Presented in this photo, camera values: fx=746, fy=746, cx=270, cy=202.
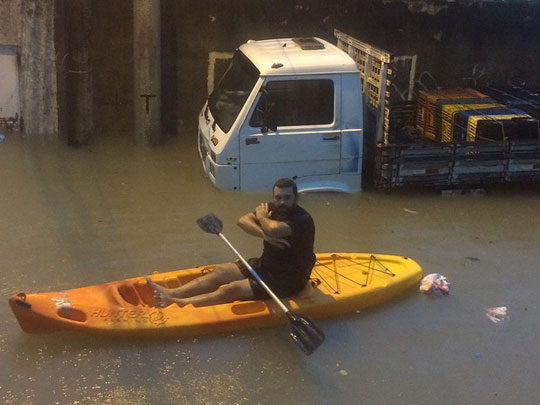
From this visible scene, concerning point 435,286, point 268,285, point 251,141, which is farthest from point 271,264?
point 251,141

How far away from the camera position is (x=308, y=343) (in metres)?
6.36

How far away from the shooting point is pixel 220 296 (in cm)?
693

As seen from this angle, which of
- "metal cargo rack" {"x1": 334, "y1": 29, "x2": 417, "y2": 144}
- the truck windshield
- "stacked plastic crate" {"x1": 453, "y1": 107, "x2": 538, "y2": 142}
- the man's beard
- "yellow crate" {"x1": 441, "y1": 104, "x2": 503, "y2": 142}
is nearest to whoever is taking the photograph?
the man's beard

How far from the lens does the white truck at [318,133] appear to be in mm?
9312

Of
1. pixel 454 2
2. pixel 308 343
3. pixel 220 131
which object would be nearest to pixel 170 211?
pixel 220 131

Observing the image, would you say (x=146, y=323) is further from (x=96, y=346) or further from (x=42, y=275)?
(x=42, y=275)

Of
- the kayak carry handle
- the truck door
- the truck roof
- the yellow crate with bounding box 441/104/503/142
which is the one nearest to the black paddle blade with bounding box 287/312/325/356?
the kayak carry handle

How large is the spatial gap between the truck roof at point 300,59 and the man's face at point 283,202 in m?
2.95

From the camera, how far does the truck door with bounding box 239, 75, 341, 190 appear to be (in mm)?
9281

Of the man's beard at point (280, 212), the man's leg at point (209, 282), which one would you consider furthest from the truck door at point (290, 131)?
the man's beard at point (280, 212)

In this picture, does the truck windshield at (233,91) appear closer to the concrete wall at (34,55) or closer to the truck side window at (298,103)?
the truck side window at (298,103)

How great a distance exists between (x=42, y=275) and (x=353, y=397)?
11.8 feet

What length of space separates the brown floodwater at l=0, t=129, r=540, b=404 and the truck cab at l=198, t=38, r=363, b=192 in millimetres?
422

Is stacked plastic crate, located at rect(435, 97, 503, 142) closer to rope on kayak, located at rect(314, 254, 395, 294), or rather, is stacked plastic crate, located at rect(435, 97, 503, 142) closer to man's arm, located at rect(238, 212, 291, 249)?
rope on kayak, located at rect(314, 254, 395, 294)
